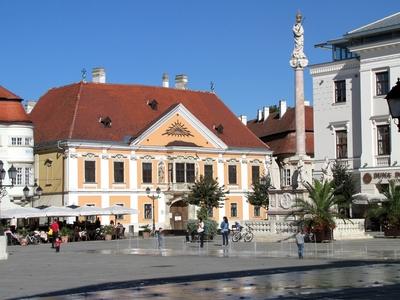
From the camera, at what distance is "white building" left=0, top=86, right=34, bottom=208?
2562 inches

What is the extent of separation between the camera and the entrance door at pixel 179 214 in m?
72.4

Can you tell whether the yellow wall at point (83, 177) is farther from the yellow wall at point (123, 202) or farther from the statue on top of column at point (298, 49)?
the statue on top of column at point (298, 49)

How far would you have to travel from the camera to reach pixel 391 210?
44.3 metres

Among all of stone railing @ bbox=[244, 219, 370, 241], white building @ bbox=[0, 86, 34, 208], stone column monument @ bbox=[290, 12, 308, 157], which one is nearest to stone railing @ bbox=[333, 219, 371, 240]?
stone railing @ bbox=[244, 219, 370, 241]

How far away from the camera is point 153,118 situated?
245 feet

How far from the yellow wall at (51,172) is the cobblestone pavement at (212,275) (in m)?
33.5

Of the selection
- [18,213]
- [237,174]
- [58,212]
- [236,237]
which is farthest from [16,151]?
[236,237]

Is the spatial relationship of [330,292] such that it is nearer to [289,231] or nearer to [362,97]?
[289,231]

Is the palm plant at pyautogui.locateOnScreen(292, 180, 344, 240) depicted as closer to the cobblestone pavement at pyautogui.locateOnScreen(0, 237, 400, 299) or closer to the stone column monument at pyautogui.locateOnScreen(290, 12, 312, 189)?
the stone column monument at pyautogui.locateOnScreen(290, 12, 312, 189)

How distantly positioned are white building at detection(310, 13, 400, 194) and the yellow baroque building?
49.6 feet

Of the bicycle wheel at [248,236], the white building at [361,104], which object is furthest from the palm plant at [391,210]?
the white building at [361,104]

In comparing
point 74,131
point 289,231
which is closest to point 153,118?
point 74,131

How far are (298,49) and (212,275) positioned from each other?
25.0m

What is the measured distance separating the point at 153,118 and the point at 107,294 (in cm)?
5690
